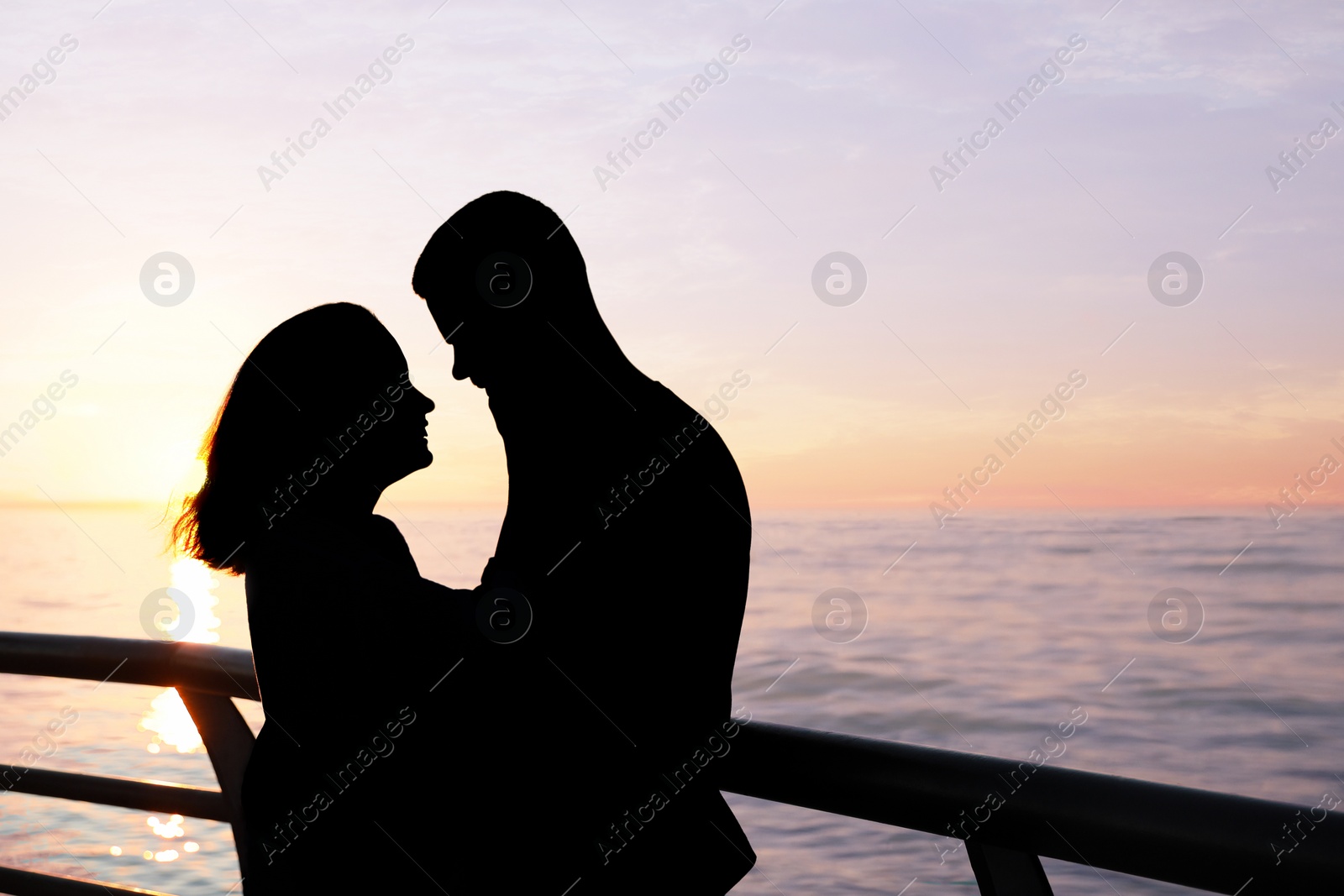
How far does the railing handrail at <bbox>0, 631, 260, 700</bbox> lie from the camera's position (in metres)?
1.95

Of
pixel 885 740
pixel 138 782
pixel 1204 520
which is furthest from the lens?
pixel 1204 520

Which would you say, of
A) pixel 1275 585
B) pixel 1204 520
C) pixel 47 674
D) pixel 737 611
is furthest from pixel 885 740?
pixel 1204 520

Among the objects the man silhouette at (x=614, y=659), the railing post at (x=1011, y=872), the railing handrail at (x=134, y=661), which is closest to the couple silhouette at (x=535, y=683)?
the man silhouette at (x=614, y=659)

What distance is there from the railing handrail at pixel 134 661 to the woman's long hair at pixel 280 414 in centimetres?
49

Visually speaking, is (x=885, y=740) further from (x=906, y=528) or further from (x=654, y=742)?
(x=906, y=528)

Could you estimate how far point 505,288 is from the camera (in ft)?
5.01

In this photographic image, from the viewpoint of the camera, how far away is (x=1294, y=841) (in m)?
0.88

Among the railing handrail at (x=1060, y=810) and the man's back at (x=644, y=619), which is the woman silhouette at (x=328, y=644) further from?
the railing handrail at (x=1060, y=810)

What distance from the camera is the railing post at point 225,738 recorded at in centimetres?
199

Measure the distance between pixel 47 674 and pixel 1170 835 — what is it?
2220 millimetres

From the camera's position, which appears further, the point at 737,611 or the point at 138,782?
the point at 138,782

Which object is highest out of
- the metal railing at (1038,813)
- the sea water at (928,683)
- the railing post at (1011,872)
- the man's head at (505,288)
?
the sea water at (928,683)

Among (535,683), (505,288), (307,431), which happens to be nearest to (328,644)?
(535,683)

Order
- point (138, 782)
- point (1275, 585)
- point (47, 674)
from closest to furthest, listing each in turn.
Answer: point (138, 782)
point (47, 674)
point (1275, 585)
